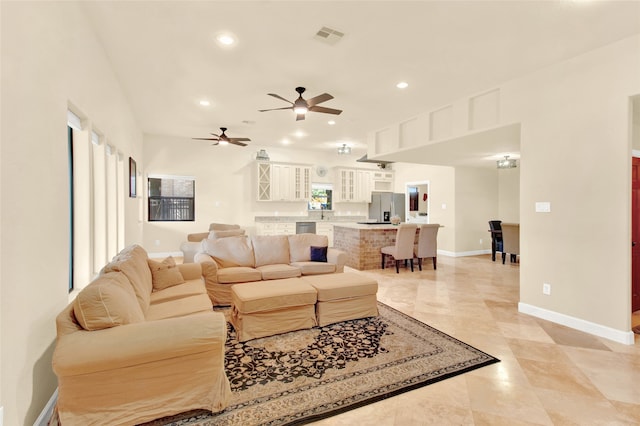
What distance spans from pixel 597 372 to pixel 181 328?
122 inches

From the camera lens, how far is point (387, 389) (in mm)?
2086

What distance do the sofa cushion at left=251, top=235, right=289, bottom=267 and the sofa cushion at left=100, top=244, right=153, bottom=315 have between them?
1.55 metres

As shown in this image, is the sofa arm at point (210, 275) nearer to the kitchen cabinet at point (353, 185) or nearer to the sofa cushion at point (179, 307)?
the sofa cushion at point (179, 307)

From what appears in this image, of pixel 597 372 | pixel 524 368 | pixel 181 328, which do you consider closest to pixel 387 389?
pixel 524 368

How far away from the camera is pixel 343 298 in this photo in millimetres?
3275

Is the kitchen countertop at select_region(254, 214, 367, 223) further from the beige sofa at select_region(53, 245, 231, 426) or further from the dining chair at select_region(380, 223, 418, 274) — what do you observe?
the beige sofa at select_region(53, 245, 231, 426)

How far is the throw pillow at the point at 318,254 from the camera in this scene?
451 centimetres

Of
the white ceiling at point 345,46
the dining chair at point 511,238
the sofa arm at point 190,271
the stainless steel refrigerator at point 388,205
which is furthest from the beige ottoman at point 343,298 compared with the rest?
the stainless steel refrigerator at point 388,205

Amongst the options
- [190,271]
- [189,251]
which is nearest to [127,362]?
[190,271]

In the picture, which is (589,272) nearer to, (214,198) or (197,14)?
(197,14)

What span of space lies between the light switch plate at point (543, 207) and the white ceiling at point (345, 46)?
61.7 inches

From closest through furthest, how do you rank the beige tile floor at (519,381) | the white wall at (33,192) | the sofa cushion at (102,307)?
the white wall at (33,192), the sofa cushion at (102,307), the beige tile floor at (519,381)

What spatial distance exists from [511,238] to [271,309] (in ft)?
19.4

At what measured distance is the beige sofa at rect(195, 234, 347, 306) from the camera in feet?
12.5
